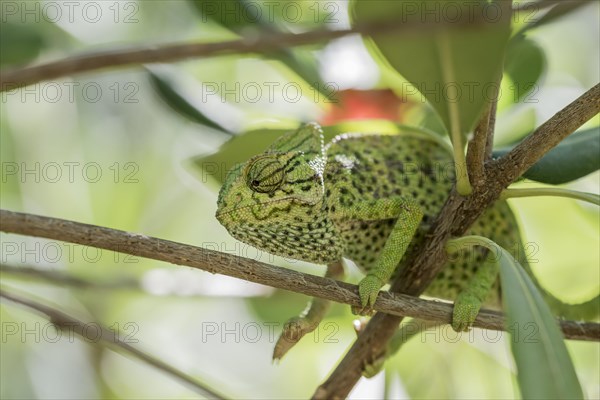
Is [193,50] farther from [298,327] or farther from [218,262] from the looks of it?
[298,327]

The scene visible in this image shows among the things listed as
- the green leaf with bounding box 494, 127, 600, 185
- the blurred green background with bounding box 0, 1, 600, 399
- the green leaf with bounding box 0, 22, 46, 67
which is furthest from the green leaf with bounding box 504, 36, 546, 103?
the green leaf with bounding box 0, 22, 46, 67

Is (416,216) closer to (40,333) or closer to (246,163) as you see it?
(246,163)

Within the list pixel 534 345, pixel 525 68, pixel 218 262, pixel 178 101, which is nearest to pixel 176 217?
pixel 178 101

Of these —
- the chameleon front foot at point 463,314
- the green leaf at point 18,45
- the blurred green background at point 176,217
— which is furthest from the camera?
the blurred green background at point 176,217

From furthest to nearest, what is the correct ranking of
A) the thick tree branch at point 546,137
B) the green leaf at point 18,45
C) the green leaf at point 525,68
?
the green leaf at point 18,45 < the green leaf at point 525,68 < the thick tree branch at point 546,137

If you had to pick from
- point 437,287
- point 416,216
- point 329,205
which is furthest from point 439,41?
point 437,287

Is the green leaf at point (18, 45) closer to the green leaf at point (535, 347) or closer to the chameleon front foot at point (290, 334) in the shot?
the chameleon front foot at point (290, 334)

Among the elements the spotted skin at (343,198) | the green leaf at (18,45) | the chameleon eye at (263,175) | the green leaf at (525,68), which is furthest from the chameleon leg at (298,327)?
the green leaf at (18,45)

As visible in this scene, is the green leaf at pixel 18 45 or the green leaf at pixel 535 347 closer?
the green leaf at pixel 535 347
